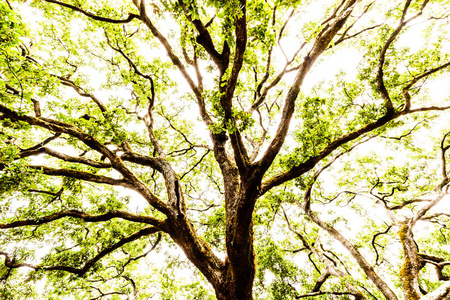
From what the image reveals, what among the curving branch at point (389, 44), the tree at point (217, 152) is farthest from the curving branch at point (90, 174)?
the curving branch at point (389, 44)

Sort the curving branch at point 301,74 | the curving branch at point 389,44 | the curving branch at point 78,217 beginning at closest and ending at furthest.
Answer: the curving branch at point 301,74 → the curving branch at point 78,217 → the curving branch at point 389,44

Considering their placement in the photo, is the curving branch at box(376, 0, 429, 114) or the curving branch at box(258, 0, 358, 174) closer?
the curving branch at box(258, 0, 358, 174)

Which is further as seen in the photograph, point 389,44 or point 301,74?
point 389,44

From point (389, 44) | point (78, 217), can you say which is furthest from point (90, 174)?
point (389, 44)

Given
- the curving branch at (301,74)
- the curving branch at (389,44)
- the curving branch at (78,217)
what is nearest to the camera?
the curving branch at (301,74)

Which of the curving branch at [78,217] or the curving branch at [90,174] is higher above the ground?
the curving branch at [90,174]

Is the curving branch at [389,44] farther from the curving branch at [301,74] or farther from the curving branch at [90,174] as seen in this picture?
the curving branch at [90,174]

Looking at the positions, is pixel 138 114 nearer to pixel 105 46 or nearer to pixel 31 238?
pixel 105 46

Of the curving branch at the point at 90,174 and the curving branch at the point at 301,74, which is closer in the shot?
the curving branch at the point at 301,74

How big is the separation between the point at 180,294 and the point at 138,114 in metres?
11.1

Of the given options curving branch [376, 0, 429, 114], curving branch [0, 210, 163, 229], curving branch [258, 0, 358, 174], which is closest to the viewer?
curving branch [258, 0, 358, 174]

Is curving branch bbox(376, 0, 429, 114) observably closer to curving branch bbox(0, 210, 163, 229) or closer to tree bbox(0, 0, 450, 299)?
tree bbox(0, 0, 450, 299)

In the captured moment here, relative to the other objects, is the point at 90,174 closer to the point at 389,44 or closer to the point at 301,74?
the point at 301,74

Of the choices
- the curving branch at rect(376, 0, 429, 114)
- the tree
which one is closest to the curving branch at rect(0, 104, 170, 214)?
the tree
